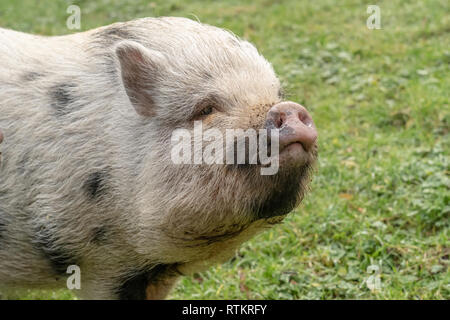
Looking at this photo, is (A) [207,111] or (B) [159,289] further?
(B) [159,289]

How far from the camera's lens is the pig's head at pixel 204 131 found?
3.64 metres

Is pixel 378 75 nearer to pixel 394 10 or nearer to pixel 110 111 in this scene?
pixel 394 10

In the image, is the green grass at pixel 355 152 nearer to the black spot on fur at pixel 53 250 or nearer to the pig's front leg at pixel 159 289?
the pig's front leg at pixel 159 289

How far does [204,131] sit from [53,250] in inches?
51.4

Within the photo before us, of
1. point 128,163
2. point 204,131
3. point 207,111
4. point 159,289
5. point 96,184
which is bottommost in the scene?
point 159,289

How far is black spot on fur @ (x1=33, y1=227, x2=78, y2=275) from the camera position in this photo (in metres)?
4.19

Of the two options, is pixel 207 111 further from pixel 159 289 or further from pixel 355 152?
pixel 355 152

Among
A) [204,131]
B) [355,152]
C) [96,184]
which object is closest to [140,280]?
[96,184]

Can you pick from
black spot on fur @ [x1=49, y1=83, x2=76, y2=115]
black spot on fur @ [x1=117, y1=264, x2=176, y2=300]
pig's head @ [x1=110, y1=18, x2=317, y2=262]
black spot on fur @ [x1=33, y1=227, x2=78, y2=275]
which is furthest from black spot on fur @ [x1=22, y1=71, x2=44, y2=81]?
black spot on fur @ [x1=117, y1=264, x2=176, y2=300]

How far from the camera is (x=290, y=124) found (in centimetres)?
344

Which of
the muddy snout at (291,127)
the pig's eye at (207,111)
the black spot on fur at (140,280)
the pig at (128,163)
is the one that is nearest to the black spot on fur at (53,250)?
the pig at (128,163)

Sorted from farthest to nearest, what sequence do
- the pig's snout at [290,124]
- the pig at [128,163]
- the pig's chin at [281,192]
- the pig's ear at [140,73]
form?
the pig's ear at [140,73], the pig at [128,163], the pig's chin at [281,192], the pig's snout at [290,124]

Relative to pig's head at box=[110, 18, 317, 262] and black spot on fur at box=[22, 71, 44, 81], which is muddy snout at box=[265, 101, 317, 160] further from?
black spot on fur at box=[22, 71, 44, 81]
